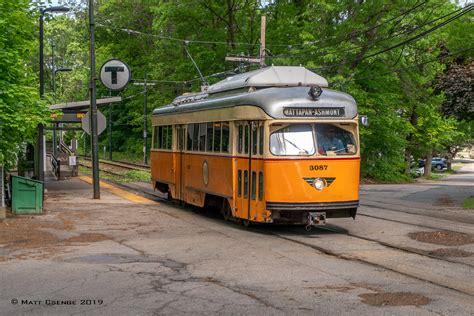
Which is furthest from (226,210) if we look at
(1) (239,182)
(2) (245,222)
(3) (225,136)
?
(3) (225,136)

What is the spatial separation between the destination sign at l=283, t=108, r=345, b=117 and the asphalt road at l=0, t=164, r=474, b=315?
254cm

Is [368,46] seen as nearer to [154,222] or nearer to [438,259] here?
[154,222]

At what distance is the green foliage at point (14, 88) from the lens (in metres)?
16.0

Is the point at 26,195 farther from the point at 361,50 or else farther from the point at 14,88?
the point at 361,50

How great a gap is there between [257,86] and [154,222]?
13.8ft

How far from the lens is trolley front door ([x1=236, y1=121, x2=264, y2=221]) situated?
13750 millimetres

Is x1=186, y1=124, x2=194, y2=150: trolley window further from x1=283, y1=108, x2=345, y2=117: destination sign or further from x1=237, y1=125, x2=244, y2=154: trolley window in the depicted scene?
x1=283, y1=108, x2=345, y2=117: destination sign

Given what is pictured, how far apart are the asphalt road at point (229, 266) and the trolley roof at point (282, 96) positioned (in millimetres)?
2622

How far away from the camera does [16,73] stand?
55.0 feet

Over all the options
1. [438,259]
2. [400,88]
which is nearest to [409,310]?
[438,259]

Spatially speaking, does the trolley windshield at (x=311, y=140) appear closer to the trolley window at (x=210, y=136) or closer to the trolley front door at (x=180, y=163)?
the trolley window at (x=210, y=136)

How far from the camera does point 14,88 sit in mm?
16141

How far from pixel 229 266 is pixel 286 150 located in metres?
3.94

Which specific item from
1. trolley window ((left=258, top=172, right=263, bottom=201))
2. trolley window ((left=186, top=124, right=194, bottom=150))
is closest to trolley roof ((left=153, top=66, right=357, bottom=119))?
trolley window ((left=186, top=124, right=194, bottom=150))
